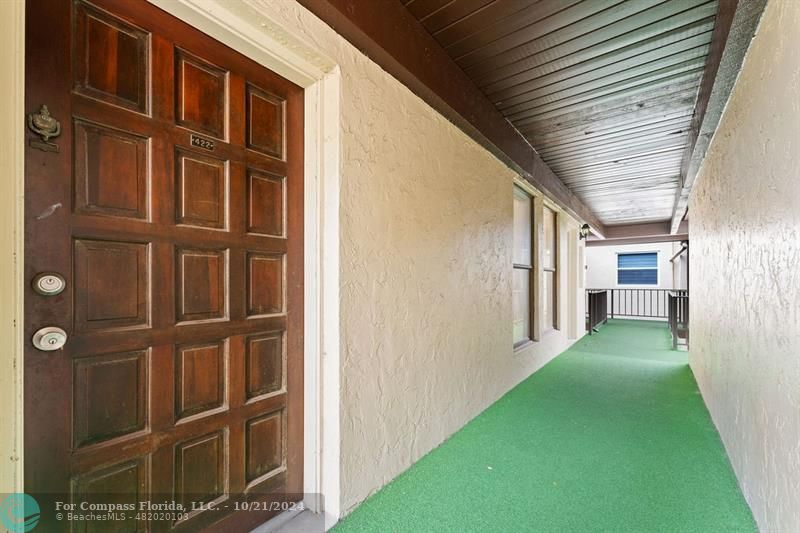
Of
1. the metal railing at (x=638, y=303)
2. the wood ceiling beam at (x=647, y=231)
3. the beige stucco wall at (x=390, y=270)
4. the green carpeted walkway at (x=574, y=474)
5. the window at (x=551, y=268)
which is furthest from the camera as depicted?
the metal railing at (x=638, y=303)

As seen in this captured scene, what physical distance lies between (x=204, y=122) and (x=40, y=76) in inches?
17.2

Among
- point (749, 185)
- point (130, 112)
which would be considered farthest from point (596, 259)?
point (130, 112)

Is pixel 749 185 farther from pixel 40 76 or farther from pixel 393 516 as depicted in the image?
pixel 40 76

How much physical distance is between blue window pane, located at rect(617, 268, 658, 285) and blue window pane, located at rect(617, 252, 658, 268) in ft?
0.50

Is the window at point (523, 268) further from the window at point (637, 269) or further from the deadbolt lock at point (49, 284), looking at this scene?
the window at point (637, 269)

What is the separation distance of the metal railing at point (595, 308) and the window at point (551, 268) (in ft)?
7.92

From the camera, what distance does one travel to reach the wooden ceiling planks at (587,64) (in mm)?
1772

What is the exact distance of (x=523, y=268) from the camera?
13.4 feet

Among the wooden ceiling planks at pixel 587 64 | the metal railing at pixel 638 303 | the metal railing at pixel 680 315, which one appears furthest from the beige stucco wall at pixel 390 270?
the metal railing at pixel 638 303

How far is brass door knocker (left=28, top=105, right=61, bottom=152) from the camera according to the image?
3.05 feet

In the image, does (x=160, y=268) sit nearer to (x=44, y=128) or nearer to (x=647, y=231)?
(x=44, y=128)

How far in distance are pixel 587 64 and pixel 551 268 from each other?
11.5ft

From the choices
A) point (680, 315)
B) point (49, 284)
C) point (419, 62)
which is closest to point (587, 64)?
point (419, 62)

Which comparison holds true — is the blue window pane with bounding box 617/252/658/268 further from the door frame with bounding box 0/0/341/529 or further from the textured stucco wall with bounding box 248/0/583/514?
the door frame with bounding box 0/0/341/529
